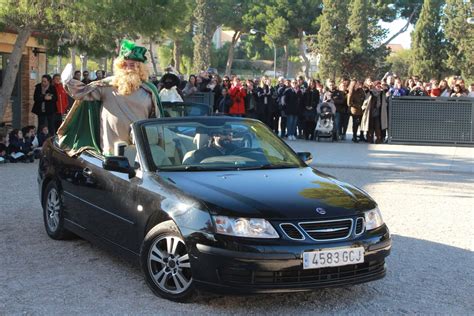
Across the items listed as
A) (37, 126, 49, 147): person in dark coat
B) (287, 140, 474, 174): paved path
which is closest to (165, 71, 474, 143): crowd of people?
(287, 140, 474, 174): paved path

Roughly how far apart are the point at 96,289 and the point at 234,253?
55.0 inches

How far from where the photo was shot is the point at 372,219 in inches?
219

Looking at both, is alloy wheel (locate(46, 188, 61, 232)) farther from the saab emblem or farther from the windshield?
the saab emblem

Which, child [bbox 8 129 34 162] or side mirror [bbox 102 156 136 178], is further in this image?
child [bbox 8 129 34 162]

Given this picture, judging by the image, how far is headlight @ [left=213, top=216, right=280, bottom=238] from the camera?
5.01 m

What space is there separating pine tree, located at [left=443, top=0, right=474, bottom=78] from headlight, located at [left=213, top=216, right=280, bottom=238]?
5070 cm

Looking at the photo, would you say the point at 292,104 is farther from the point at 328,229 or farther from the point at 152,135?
the point at 328,229

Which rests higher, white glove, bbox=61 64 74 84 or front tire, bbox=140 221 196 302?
white glove, bbox=61 64 74 84

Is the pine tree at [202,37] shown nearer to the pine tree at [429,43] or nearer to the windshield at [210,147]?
the pine tree at [429,43]

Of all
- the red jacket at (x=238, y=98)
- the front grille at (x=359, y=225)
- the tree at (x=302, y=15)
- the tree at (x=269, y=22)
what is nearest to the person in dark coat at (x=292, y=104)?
the red jacket at (x=238, y=98)

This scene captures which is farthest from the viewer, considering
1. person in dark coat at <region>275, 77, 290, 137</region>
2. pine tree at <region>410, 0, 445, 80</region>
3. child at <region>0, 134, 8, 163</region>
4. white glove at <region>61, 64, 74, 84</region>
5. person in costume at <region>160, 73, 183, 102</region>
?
pine tree at <region>410, 0, 445, 80</region>

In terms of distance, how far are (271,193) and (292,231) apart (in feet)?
1.56

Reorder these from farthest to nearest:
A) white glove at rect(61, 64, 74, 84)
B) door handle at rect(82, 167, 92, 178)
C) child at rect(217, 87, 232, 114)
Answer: child at rect(217, 87, 232, 114) < white glove at rect(61, 64, 74, 84) < door handle at rect(82, 167, 92, 178)

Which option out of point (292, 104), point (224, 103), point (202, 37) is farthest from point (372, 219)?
point (202, 37)
